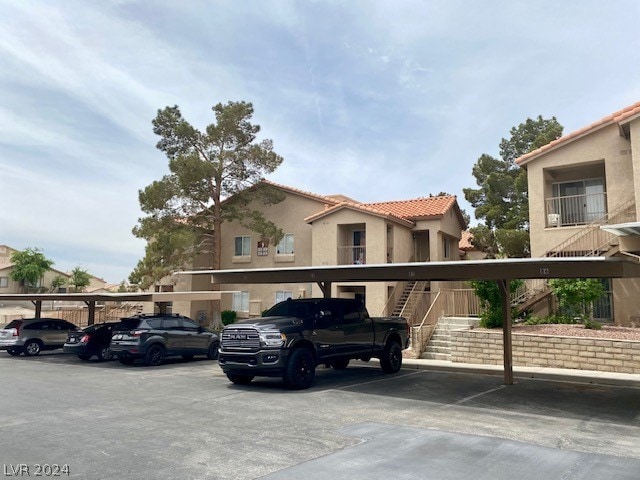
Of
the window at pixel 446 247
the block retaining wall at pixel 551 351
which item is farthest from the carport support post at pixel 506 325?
the window at pixel 446 247

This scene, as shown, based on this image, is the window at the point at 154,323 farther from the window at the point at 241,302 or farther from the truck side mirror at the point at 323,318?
the window at the point at 241,302

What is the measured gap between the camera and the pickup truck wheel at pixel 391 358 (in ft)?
50.7

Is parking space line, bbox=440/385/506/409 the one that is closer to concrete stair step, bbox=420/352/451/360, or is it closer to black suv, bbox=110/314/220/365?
concrete stair step, bbox=420/352/451/360

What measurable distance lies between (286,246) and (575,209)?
16.5 metres

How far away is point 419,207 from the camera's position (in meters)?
30.1

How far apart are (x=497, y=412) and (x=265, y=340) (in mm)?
5306

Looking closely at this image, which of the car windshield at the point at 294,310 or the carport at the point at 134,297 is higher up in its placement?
the carport at the point at 134,297

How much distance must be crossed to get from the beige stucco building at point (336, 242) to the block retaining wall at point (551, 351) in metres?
7.91

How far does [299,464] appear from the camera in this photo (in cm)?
625

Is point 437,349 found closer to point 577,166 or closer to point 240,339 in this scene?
point 240,339

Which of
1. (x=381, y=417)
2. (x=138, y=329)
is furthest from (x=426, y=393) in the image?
(x=138, y=329)

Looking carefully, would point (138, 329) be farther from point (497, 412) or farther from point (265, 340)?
point (497, 412)

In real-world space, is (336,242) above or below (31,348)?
above

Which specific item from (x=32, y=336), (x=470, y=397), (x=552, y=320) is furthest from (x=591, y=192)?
(x=32, y=336)
